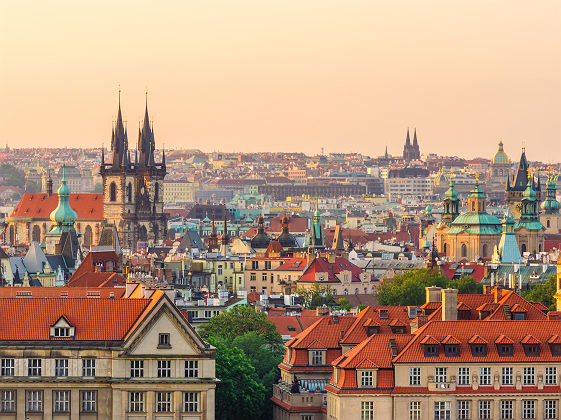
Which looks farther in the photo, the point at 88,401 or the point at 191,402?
the point at 191,402

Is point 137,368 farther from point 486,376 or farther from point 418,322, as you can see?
point 418,322

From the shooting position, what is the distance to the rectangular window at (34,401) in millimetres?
61188

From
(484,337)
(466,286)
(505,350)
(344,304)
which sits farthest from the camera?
(466,286)

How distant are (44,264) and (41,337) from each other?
68209 mm

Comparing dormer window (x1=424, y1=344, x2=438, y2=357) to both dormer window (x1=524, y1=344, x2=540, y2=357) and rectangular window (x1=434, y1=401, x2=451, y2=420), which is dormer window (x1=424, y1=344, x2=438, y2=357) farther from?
dormer window (x1=524, y1=344, x2=540, y2=357)

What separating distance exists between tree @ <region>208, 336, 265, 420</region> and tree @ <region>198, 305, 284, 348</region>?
10.9 m

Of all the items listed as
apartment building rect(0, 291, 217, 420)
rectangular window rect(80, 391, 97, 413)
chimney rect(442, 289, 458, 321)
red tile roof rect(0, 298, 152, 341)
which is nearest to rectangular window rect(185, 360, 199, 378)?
apartment building rect(0, 291, 217, 420)

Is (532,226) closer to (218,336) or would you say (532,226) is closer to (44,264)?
(44,264)

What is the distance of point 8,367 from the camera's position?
61.2 m

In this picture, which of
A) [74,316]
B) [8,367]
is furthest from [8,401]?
[74,316]

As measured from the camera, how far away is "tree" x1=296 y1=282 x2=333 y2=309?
112312 mm

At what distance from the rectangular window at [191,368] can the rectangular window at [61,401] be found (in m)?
3.58

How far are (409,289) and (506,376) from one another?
138 ft

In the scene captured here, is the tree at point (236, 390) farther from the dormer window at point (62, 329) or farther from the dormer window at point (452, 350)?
the dormer window at point (452, 350)
